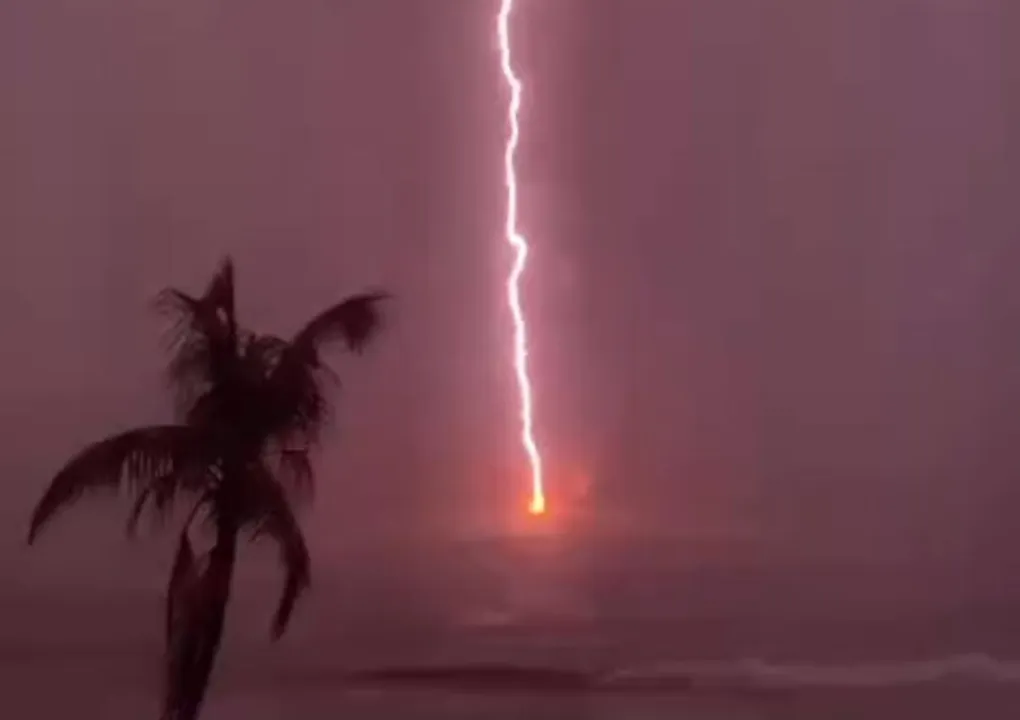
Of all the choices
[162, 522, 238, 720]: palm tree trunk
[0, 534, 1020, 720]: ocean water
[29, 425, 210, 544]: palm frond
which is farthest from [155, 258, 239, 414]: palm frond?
[0, 534, 1020, 720]: ocean water

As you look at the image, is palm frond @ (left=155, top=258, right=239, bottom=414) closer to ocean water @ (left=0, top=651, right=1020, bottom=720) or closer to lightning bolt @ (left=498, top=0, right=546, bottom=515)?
lightning bolt @ (left=498, top=0, right=546, bottom=515)

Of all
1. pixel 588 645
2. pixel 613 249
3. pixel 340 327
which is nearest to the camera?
pixel 340 327

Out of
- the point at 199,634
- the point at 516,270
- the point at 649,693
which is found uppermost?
the point at 516,270

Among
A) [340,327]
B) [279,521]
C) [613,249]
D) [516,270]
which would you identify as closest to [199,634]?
[279,521]

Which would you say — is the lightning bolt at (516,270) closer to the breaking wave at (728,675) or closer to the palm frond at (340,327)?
the palm frond at (340,327)

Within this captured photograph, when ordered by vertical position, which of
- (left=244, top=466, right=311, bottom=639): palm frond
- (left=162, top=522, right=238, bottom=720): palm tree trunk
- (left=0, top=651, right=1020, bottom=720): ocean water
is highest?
(left=244, top=466, right=311, bottom=639): palm frond

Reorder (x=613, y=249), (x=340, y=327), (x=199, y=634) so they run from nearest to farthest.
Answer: (x=199, y=634)
(x=340, y=327)
(x=613, y=249)

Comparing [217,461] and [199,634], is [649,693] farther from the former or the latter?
[217,461]
